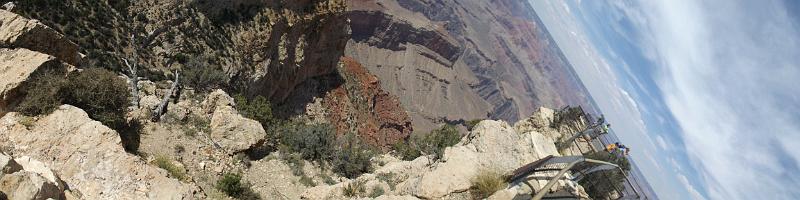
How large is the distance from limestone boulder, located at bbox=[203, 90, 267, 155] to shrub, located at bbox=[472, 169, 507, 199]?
33.6ft

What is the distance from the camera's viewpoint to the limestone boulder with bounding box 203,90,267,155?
1888 cm

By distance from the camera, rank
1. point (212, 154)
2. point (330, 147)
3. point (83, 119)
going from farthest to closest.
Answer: point (330, 147)
point (212, 154)
point (83, 119)

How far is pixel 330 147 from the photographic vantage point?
24031mm

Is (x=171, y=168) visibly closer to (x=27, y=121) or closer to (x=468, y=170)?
(x=27, y=121)

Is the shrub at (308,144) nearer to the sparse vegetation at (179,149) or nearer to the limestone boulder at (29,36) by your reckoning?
the sparse vegetation at (179,149)

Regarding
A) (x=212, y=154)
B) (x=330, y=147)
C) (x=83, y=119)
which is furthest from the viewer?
(x=330, y=147)

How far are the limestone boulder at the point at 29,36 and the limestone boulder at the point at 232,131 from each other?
6.18m

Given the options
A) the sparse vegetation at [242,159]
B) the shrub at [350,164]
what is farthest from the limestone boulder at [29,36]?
the shrub at [350,164]

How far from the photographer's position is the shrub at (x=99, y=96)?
13.1 meters

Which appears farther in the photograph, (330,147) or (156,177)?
(330,147)

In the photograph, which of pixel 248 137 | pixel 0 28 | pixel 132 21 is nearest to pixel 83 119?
pixel 0 28

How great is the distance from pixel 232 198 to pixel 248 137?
553cm

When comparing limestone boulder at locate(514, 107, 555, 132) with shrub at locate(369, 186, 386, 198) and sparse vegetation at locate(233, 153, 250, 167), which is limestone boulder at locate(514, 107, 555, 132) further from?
sparse vegetation at locate(233, 153, 250, 167)

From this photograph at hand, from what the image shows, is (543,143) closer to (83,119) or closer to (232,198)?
(232,198)
